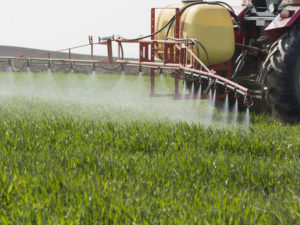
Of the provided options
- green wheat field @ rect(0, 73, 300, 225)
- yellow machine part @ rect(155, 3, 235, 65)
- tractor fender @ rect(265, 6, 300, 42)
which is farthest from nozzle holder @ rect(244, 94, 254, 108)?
yellow machine part @ rect(155, 3, 235, 65)

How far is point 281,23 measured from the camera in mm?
6648

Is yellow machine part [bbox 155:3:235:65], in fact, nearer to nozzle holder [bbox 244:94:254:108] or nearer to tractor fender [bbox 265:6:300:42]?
tractor fender [bbox 265:6:300:42]

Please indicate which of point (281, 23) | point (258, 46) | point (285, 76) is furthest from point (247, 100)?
point (258, 46)

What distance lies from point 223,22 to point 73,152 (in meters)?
3.94

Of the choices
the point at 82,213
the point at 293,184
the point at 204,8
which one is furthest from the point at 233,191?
the point at 204,8

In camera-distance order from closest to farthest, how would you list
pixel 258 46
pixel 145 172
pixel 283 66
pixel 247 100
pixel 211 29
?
pixel 145 172
pixel 247 100
pixel 283 66
pixel 211 29
pixel 258 46

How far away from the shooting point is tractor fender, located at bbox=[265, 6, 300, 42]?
6.55 meters

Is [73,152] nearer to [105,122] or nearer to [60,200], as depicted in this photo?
[60,200]

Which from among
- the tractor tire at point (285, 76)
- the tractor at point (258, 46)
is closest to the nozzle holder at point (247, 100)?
the tractor at point (258, 46)

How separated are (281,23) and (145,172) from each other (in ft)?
12.1

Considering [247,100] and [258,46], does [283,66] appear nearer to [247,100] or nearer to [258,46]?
[247,100]

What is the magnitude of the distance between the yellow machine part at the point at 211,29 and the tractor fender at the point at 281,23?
88 cm

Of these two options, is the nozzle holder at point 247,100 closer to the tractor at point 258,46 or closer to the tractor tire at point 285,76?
the tractor at point 258,46

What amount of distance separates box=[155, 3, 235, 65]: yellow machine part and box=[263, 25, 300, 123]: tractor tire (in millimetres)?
1159
